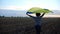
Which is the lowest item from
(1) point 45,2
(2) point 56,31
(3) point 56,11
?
(2) point 56,31

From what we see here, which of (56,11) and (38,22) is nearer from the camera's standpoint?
(38,22)

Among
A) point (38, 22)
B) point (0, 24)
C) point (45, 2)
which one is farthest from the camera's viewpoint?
point (45, 2)

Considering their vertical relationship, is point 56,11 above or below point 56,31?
above

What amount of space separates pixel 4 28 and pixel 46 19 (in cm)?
63

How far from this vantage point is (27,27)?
2.02 m

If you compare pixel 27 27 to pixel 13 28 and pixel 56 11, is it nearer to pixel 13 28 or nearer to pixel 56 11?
pixel 13 28

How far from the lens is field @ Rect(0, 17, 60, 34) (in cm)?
197

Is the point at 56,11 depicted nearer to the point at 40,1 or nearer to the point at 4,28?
the point at 40,1

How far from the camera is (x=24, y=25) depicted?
2014 mm

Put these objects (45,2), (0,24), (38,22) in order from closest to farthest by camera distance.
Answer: (38,22)
(0,24)
(45,2)

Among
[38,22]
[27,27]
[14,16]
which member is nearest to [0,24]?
[14,16]

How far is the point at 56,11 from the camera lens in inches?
81.3

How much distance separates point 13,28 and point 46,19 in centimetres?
51

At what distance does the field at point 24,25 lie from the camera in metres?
1.97
